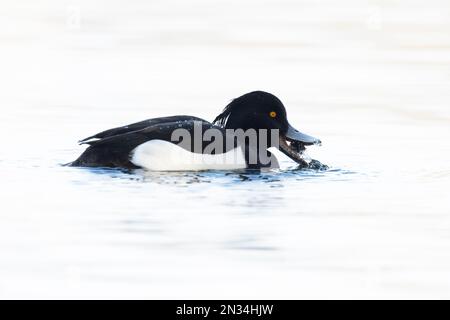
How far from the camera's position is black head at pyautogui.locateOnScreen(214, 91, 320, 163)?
1133 cm

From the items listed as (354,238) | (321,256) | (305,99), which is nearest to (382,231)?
(354,238)

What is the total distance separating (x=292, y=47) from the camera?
56.0 feet

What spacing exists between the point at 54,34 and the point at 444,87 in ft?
18.5

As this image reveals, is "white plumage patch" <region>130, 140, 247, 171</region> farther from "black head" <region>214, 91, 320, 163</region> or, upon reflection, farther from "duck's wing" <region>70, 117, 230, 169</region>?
"black head" <region>214, 91, 320, 163</region>

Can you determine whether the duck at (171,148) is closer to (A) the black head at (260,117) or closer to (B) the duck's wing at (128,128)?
(B) the duck's wing at (128,128)

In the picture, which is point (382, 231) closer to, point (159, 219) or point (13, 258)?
point (159, 219)

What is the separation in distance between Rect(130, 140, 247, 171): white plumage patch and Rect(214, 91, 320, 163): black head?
0.96 m

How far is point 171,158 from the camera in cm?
1027

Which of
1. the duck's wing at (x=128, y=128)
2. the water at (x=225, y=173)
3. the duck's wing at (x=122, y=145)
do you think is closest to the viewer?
the water at (x=225, y=173)

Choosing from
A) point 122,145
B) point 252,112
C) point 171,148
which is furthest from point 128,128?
point 252,112

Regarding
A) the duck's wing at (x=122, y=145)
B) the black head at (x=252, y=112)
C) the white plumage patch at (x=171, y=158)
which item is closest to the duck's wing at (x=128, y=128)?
the duck's wing at (x=122, y=145)

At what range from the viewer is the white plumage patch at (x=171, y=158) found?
10211 mm

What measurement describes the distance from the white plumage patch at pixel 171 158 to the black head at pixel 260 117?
0.96 meters

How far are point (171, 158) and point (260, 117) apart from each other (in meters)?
1.40
